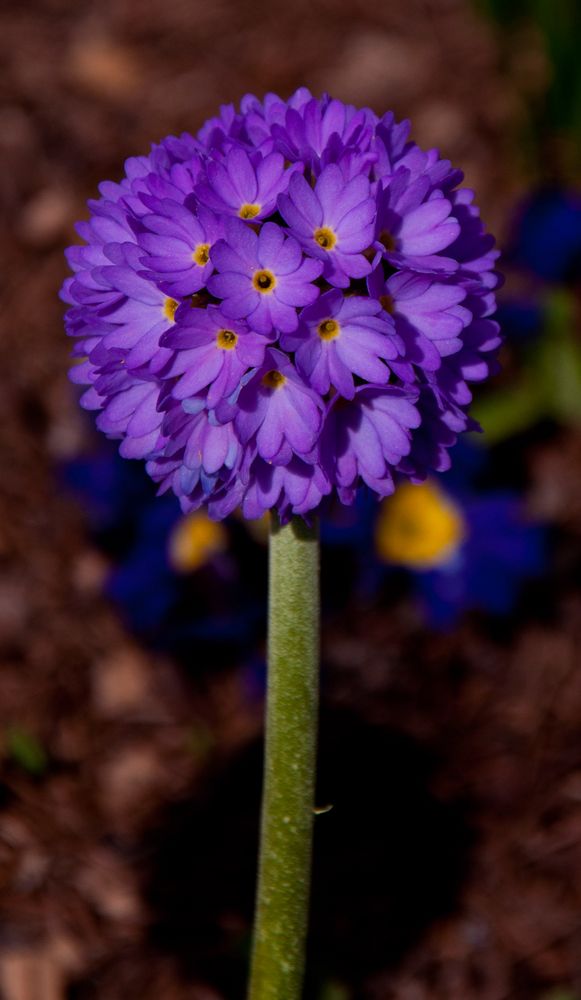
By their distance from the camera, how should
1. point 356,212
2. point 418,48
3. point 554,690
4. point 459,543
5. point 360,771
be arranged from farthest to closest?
1. point 418,48
2. point 459,543
3. point 554,690
4. point 360,771
5. point 356,212

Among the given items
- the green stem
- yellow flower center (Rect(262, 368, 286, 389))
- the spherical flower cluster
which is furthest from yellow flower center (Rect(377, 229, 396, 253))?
the green stem

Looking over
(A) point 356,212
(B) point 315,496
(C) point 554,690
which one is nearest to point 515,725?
(C) point 554,690

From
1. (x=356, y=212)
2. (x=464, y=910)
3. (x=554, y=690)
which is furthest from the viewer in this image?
(x=554, y=690)

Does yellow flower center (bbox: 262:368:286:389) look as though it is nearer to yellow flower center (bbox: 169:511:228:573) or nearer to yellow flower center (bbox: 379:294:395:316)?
yellow flower center (bbox: 379:294:395:316)

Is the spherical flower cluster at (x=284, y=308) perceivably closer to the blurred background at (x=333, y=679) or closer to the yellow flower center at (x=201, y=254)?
the yellow flower center at (x=201, y=254)

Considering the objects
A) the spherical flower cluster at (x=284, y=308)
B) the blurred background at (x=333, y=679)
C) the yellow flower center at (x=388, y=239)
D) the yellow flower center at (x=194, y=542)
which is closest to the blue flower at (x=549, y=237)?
the blurred background at (x=333, y=679)

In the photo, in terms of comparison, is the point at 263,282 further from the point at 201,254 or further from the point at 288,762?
the point at 288,762

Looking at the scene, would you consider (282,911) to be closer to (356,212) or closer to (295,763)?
(295,763)

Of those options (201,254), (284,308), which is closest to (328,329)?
(284,308)
